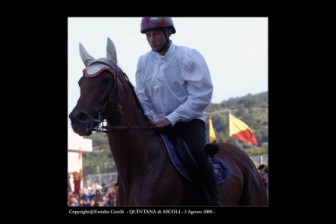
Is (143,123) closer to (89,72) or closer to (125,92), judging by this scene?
(125,92)

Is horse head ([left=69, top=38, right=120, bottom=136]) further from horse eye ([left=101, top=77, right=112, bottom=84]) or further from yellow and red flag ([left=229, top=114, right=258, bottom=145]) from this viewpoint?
yellow and red flag ([left=229, top=114, right=258, bottom=145])

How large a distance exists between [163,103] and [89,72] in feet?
4.33

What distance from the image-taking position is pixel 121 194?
28.2 ft

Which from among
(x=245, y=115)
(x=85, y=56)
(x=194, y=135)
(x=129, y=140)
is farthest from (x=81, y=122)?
(x=245, y=115)

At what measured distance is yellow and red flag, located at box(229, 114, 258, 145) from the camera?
2353 cm

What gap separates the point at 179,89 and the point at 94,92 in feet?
4.77

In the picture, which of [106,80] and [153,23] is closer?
[106,80]

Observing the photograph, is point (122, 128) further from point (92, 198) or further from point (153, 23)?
point (92, 198)

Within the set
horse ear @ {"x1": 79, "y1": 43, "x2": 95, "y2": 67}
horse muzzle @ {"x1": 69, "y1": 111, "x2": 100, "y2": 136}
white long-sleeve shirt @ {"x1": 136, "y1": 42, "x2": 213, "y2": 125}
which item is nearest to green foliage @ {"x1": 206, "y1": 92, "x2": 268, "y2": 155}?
white long-sleeve shirt @ {"x1": 136, "y1": 42, "x2": 213, "y2": 125}

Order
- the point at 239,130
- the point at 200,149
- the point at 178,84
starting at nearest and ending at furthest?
the point at 200,149 → the point at 178,84 → the point at 239,130

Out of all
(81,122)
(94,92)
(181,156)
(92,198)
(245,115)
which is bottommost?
(92,198)

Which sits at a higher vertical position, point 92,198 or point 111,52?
point 111,52

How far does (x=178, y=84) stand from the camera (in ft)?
28.9
